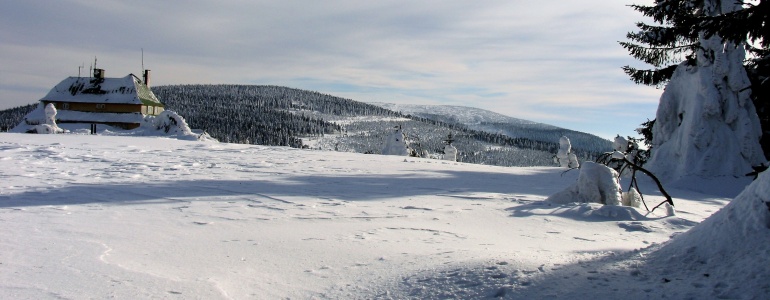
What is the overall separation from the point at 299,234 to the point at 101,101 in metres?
54.4

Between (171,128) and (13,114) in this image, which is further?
(13,114)

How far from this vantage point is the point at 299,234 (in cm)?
708

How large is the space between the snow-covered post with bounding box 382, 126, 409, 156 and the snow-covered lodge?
2731 centimetres

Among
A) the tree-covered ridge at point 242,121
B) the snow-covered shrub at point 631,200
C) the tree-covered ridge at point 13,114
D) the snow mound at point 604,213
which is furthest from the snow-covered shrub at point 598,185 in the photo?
the tree-covered ridge at point 13,114

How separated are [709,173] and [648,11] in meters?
7.73

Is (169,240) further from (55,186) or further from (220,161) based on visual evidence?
(220,161)

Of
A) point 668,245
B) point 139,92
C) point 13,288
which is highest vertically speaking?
point 139,92

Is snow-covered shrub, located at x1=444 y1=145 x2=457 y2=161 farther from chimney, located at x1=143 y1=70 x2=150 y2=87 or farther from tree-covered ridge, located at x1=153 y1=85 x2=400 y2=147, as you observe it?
tree-covered ridge, located at x1=153 y1=85 x2=400 y2=147

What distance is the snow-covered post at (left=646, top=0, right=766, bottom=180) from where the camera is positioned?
17.1 m

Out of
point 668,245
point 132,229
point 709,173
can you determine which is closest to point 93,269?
point 132,229

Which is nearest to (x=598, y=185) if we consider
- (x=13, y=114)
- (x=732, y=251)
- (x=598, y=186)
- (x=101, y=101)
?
(x=598, y=186)

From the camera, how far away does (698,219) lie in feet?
32.6

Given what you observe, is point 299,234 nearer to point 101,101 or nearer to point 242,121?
point 101,101

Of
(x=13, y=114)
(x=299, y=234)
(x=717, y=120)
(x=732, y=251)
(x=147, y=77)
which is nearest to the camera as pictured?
(x=732, y=251)
